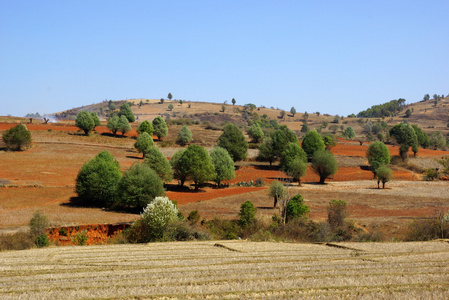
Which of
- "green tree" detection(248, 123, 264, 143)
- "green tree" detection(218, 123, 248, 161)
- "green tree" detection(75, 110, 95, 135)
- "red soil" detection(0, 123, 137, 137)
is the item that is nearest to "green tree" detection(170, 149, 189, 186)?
"green tree" detection(218, 123, 248, 161)

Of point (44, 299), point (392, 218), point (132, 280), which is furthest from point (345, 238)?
point (44, 299)

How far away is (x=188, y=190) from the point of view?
77750 millimetres

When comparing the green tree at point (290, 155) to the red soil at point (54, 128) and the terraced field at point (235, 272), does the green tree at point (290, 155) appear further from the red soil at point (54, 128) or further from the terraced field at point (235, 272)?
the terraced field at point (235, 272)

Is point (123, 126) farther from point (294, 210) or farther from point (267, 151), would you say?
point (294, 210)

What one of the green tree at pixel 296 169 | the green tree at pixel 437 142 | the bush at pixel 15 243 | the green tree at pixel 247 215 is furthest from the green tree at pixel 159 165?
the green tree at pixel 437 142

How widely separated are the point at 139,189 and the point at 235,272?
38.9m

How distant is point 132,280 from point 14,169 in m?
70.0

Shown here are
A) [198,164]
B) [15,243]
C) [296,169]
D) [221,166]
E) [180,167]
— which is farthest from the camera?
[221,166]

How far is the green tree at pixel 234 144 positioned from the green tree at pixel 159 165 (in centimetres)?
2471

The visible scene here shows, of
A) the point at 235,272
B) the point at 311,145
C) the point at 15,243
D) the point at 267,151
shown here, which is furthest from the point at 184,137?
the point at 235,272

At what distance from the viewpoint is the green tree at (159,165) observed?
74.3m

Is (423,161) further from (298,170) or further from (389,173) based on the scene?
(298,170)

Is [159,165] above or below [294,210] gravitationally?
above

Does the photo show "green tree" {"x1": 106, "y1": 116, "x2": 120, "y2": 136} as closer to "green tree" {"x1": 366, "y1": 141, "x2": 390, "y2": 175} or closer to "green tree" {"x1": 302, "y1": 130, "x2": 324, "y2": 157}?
"green tree" {"x1": 302, "y1": 130, "x2": 324, "y2": 157}
